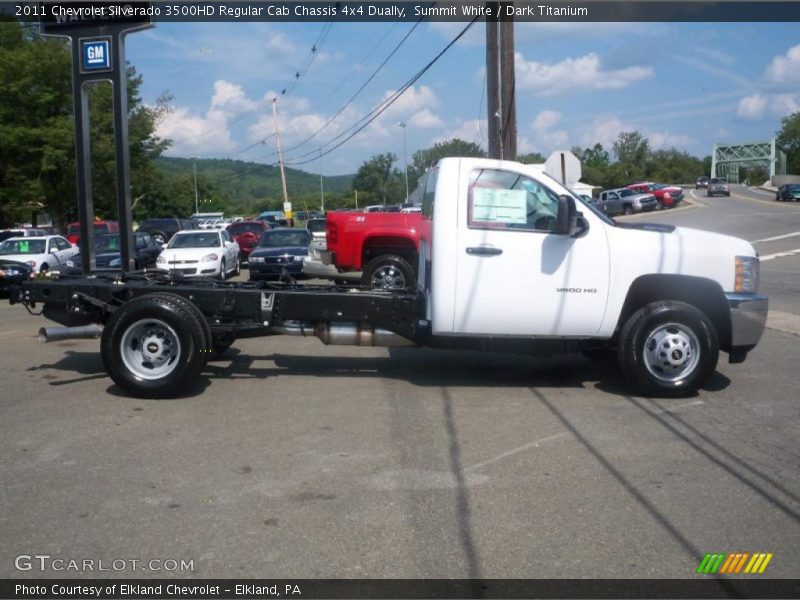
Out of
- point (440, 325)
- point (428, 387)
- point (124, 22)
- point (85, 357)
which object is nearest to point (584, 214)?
point (440, 325)

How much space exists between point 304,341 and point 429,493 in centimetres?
650

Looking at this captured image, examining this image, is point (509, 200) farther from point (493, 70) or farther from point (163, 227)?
point (163, 227)

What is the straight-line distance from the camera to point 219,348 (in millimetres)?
9406

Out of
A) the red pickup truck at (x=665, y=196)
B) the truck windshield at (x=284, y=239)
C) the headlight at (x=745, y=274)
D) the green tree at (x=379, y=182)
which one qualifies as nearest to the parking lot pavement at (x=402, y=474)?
the headlight at (x=745, y=274)

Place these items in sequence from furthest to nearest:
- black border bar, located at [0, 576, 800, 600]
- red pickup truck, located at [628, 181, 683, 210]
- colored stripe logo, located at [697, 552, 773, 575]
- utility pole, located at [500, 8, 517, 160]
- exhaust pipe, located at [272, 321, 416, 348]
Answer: red pickup truck, located at [628, 181, 683, 210], utility pole, located at [500, 8, 517, 160], exhaust pipe, located at [272, 321, 416, 348], colored stripe logo, located at [697, 552, 773, 575], black border bar, located at [0, 576, 800, 600]

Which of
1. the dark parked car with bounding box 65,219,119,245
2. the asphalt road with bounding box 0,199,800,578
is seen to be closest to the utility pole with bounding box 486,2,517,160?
the asphalt road with bounding box 0,199,800,578

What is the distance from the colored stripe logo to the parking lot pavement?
0.07m

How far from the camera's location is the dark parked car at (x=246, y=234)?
31.5 metres

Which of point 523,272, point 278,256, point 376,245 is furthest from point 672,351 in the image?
point 278,256

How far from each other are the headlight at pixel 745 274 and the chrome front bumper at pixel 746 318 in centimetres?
8

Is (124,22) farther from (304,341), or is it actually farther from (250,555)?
(250,555)

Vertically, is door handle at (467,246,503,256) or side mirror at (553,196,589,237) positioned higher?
side mirror at (553,196,589,237)

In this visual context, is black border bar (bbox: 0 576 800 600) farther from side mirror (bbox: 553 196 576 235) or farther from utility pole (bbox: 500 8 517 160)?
utility pole (bbox: 500 8 517 160)

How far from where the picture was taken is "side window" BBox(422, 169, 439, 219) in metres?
8.45
